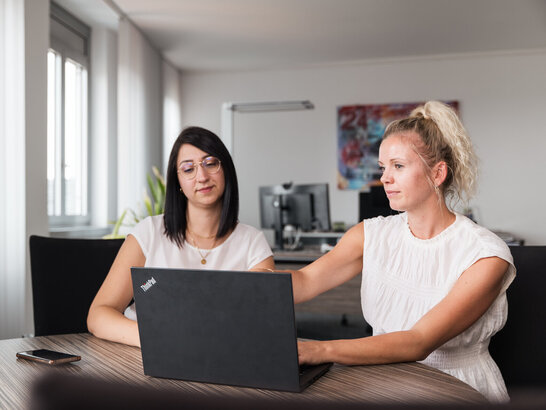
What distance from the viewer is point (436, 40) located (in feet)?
20.7

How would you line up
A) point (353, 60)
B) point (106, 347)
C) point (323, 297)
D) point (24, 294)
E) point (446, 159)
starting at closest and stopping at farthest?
point (106, 347), point (446, 159), point (24, 294), point (323, 297), point (353, 60)

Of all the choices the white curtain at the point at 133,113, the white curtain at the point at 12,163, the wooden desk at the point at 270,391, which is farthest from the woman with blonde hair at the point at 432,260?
the white curtain at the point at 133,113

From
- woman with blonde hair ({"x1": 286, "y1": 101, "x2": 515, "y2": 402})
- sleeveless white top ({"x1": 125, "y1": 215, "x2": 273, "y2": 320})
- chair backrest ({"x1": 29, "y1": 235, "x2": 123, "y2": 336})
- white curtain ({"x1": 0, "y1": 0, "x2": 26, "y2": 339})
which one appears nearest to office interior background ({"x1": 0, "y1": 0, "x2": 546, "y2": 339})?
white curtain ({"x1": 0, "y1": 0, "x2": 26, "y2": 339})

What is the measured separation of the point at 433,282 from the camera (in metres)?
1.45

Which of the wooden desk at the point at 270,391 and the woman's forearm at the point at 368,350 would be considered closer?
the wooden desk at the point at 270,391

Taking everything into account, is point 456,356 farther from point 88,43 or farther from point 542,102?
point 542,102

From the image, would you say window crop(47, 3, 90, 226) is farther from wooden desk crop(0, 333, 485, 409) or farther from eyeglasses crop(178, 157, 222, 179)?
wooden desk crop(0, 333, 485, 409)

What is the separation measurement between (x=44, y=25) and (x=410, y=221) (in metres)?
3.35

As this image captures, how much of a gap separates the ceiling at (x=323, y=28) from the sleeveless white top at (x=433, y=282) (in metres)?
4.14

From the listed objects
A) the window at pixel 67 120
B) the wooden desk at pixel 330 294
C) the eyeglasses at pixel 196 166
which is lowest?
the wooden desk at pixel 330 294

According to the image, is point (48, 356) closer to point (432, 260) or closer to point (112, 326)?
point (112, 326)

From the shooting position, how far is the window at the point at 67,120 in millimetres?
5023

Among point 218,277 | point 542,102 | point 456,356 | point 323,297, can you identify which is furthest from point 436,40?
point 218,277

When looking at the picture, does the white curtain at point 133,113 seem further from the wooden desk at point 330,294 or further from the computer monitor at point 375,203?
the computer monitor at point 375,203
